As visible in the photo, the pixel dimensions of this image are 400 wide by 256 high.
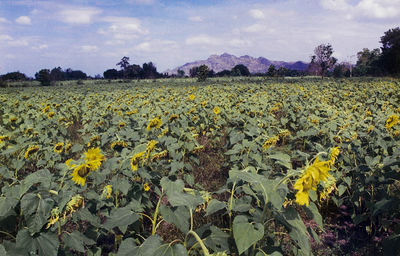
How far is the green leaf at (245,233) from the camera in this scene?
1.23 m

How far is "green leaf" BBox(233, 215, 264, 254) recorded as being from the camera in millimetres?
1227

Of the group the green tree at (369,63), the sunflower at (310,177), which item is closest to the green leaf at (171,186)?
the sunflower at (310,177)

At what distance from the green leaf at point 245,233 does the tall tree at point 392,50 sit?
44.8 metres

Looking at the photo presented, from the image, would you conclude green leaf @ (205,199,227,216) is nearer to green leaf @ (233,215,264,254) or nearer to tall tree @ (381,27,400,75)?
green leaf @ (233,215,264,254)

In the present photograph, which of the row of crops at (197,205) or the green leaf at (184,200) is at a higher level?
the green leaf at (184,200)

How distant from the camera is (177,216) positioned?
4.78 feet

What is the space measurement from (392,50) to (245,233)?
46864mm

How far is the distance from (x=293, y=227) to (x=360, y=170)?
6.11 ft

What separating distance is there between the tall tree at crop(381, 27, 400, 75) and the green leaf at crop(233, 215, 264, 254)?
44839 millimetres

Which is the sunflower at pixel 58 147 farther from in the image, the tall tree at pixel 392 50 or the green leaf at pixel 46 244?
the tall tree at pixel 392 50

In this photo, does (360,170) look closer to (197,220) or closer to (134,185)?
(197,220)

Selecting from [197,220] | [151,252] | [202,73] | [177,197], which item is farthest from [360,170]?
[202,73]

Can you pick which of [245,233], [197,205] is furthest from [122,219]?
[245,233]

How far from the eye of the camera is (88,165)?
1812 mm
